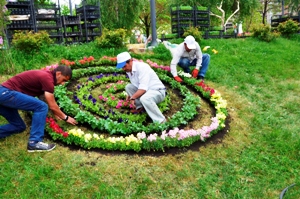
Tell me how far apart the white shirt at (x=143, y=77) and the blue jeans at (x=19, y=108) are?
5.89ft

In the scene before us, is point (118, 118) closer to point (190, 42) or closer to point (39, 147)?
point (39, 147)

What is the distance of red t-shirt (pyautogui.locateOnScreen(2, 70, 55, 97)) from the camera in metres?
4.33

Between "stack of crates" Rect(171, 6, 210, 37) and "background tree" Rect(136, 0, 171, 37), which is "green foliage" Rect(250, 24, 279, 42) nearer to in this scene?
"stack of crates" Rect(171, 6, 210, 37)

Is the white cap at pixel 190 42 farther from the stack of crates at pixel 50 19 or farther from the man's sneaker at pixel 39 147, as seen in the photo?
the stack of crates at pixel 50 19

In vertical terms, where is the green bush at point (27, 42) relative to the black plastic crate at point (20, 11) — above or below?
below

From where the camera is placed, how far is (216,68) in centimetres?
941

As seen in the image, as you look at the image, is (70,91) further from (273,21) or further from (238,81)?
(273,21)

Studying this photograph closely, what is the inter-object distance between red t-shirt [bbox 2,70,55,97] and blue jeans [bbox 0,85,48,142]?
6.6 inches

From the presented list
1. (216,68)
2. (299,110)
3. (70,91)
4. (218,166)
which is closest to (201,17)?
(216,68)

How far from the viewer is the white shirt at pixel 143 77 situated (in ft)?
17.4

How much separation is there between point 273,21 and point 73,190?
17.8 metres

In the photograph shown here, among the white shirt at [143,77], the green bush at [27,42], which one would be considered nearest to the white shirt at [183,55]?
the white shirt at [143,77]

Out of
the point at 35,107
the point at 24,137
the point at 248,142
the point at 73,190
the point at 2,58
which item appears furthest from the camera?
the point at 2,58

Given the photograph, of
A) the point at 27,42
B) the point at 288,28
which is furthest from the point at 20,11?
the point at 288,28
